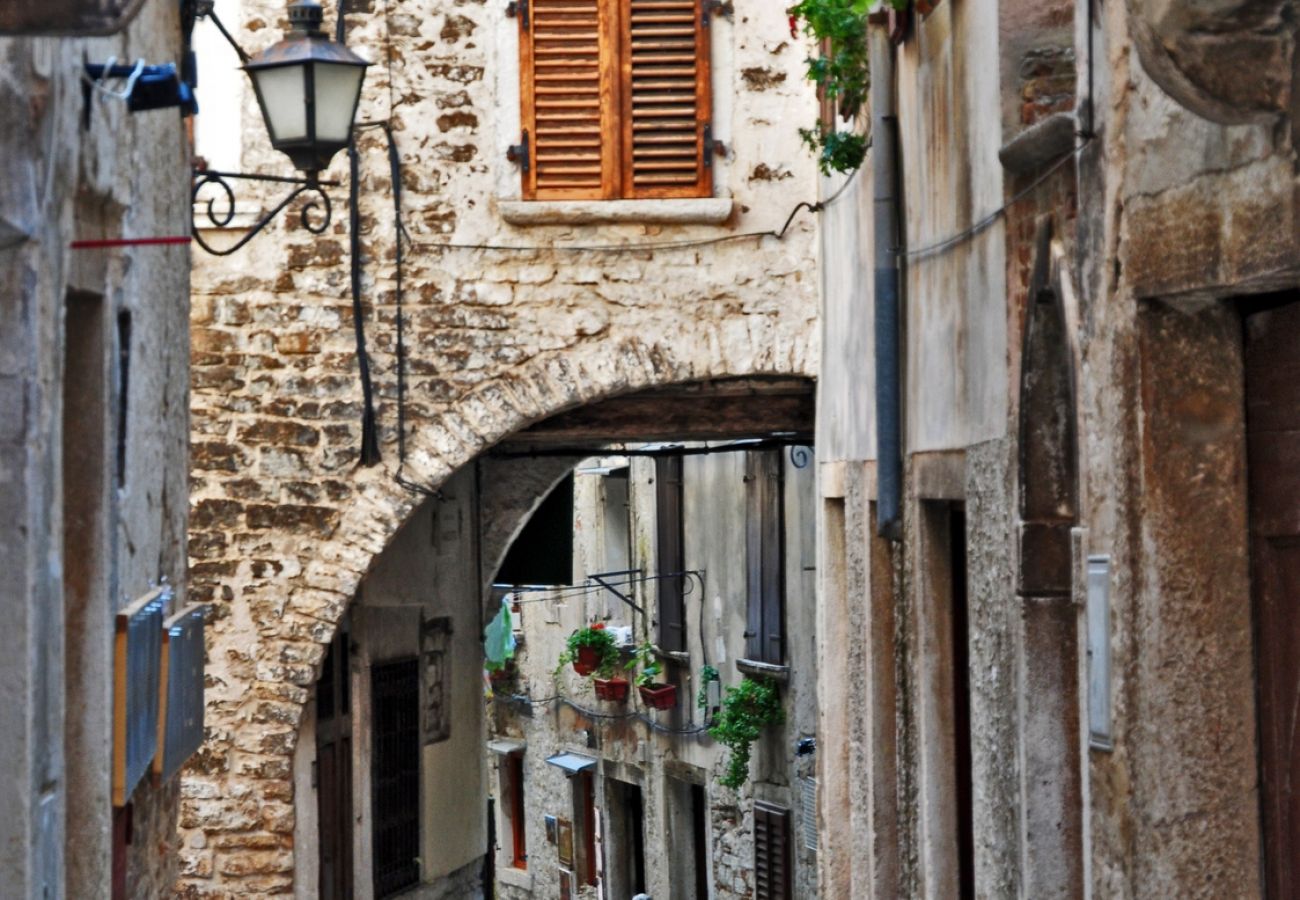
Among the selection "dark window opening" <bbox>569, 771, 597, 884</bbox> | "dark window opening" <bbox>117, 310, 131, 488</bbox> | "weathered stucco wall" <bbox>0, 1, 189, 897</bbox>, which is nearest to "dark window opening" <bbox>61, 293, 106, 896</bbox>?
"weathered stucco wall" <bbox>0, 1, 189, 897</bbox>

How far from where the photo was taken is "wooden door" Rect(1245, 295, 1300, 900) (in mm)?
3762

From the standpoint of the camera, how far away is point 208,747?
29.5ft

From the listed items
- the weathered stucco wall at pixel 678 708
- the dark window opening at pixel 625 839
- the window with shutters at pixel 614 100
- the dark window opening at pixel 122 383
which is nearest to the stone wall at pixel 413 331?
the window with shutters at pixel 614 100

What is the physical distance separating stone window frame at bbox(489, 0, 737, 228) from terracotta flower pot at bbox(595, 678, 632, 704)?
34.3 ft

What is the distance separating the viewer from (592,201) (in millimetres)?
9141

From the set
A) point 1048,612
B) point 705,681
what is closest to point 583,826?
point 705,681

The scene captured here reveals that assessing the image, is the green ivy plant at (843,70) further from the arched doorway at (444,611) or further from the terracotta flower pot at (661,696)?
the terracotta flower pot at (661,696)

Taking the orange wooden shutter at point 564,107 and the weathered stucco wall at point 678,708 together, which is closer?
the orange wooden shutter at point 564,107

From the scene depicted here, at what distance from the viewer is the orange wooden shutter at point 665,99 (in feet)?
30.2

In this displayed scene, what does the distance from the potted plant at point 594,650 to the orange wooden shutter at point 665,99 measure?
10.4 meters

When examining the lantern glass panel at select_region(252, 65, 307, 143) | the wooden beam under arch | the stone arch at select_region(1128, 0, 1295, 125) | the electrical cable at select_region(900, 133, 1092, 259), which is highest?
the lantern glass panel at select_region(252, 65, 307, 143)

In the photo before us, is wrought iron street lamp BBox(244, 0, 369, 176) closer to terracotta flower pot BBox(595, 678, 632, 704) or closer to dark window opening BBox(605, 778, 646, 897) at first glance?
terracotta flower pot BBox(595, 678, 632, 704)

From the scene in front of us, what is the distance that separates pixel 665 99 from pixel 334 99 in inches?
124

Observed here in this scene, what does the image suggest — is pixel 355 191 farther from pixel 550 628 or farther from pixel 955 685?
pixel 550 628
